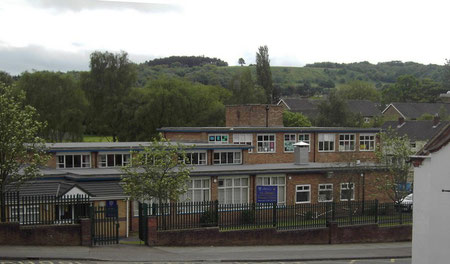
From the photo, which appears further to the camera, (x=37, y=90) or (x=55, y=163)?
(x=37, y=90)

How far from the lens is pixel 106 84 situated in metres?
70.3

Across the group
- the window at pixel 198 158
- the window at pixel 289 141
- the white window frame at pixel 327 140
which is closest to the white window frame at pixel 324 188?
the window at pixel 198 158

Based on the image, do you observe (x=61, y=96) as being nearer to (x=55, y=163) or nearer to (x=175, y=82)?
(x=175, y=82)

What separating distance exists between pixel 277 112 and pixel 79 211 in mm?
27883

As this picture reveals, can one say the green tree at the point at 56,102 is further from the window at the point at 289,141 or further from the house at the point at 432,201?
the house at the point at 432,201

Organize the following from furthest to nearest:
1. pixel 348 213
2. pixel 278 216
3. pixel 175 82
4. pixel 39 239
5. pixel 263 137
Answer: pixel 175 82, pixel 263 137, pixel 348 213, pixel 278 216, pixel 39 239

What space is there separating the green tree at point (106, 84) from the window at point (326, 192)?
3946 cm

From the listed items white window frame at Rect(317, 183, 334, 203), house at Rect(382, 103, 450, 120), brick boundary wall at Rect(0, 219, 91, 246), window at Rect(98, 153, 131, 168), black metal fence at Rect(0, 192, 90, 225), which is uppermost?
house at Rect(382, 103, 450, 120)

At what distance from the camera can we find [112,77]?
7000 centimetres

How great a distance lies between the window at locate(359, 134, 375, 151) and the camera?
44406 millimetres

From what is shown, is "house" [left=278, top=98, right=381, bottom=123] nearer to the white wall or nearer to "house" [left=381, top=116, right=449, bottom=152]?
"house" [left=381, top=116, right=449, bottom=152]

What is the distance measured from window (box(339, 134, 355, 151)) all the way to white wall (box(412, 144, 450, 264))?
2742 cm

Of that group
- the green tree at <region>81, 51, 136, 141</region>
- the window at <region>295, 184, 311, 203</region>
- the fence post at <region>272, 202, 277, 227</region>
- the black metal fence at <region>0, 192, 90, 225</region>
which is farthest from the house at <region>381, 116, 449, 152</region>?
the black metal fence at <region>0, 192, 90, 225</region>

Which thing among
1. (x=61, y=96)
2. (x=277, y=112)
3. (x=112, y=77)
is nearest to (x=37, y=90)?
(x=61, y=96)
